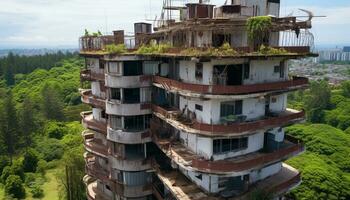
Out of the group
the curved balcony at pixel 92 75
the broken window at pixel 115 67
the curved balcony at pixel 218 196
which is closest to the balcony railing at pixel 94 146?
the curved balcony at pixel 92 75

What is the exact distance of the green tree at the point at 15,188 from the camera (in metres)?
75.2

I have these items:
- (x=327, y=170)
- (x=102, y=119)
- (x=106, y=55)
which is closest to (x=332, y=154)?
(x=327, y=170)

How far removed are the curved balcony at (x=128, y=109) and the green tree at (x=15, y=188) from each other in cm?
4533

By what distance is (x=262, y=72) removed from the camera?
120 feet

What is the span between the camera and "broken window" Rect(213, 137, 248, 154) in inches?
1371

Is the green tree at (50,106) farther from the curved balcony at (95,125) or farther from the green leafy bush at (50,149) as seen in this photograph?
the curved balcony at (95,125)

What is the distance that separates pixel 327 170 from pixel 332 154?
1637 centimetres

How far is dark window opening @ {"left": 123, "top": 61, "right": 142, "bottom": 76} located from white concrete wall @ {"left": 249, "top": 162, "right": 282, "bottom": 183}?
18.8 metres

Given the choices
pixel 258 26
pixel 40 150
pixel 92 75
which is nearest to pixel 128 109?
pixel 92 75

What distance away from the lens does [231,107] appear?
3466 cm

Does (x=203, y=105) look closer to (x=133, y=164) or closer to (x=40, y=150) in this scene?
(x=133, y=164)

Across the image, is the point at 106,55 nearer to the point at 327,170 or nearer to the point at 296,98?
the point at 327,170

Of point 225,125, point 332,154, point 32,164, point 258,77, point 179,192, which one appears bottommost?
point 32,164

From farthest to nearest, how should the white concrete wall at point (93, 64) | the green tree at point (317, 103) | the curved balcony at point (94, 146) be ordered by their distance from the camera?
the green tree at point (317, 103), the white concrete wall at point (93, 64), the curved balcony at point (94, 146)
